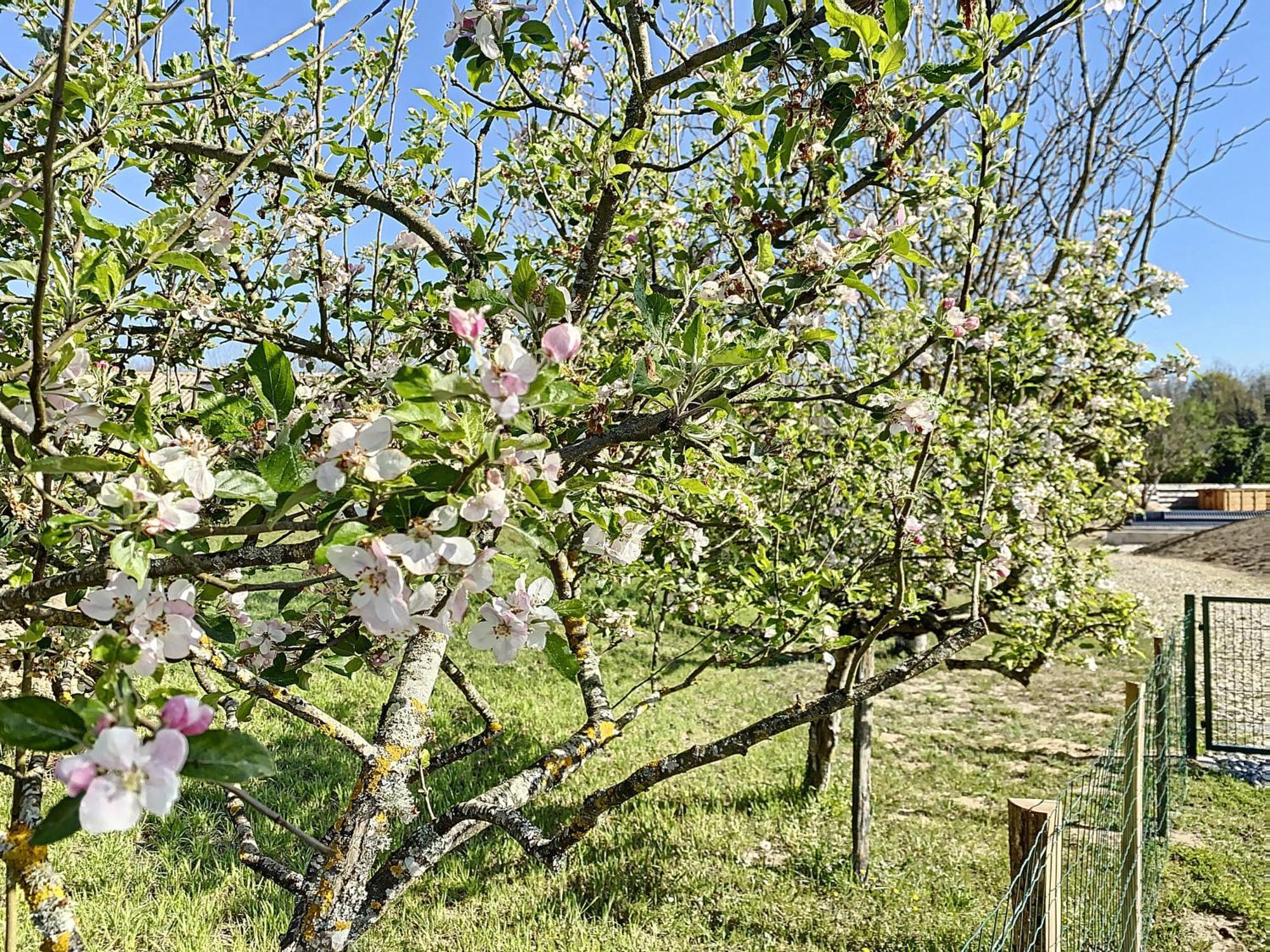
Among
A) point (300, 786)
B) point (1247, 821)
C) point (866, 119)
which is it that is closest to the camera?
point (866, 119)

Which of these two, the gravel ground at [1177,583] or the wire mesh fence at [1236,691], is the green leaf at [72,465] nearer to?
the wire mesh fence at [1236,691]

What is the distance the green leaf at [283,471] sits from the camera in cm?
82

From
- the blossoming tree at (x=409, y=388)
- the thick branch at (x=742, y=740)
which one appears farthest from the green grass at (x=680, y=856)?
the thick branch at (x=742, y=740)

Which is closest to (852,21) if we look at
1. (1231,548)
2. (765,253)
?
(765,253)

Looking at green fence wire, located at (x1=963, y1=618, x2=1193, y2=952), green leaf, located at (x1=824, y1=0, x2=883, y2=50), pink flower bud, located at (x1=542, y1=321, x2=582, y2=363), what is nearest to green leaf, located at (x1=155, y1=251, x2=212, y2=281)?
pink flower bud, located at (x1=542, y1=321, x2=582, y2=363)

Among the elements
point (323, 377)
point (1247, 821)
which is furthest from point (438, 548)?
point (1247, 821)

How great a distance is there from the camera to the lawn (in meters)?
3.70

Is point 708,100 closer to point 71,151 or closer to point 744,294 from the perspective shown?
point 744,294

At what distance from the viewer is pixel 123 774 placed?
0.57 m

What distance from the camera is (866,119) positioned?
4.41ft

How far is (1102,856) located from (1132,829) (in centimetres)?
20

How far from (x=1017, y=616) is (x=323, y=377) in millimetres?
3571

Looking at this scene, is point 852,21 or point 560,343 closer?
point 560,343

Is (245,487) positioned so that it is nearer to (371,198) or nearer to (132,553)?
(132,553)
